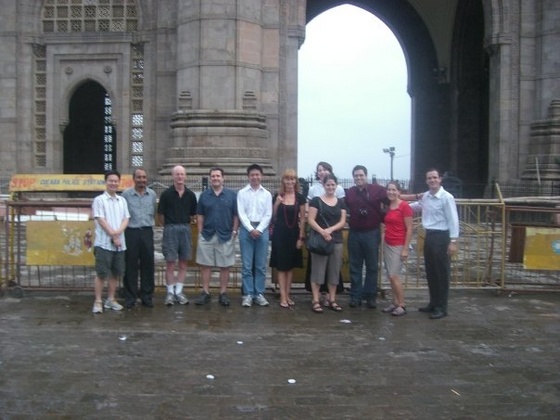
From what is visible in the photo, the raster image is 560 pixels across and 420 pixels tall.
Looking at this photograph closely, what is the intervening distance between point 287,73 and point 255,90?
1.27 metres

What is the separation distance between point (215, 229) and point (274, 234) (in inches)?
27.3

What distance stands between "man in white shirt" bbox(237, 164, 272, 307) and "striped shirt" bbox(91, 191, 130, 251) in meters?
1.36

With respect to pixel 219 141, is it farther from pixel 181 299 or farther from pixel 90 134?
pixel 90 134

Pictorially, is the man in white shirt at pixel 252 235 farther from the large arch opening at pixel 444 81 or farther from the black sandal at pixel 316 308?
the large arch opening at pixel 444 81

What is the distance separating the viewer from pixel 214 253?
27.0ft

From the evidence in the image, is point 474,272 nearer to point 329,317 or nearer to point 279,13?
point 329,317

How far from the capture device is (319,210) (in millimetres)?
8008

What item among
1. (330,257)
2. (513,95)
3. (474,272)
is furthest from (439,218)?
(513,95)

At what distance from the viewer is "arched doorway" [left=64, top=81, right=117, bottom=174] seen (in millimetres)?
26156

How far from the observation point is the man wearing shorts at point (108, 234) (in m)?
7.73


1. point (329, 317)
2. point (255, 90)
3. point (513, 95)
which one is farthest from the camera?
point (513, 95)

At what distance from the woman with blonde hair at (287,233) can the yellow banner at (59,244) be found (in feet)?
7.78

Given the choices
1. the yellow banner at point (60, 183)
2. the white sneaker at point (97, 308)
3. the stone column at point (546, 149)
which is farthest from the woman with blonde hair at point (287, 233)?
the stone column at point (546, 149)

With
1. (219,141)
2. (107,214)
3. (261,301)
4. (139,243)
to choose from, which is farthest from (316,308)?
(219,141)
